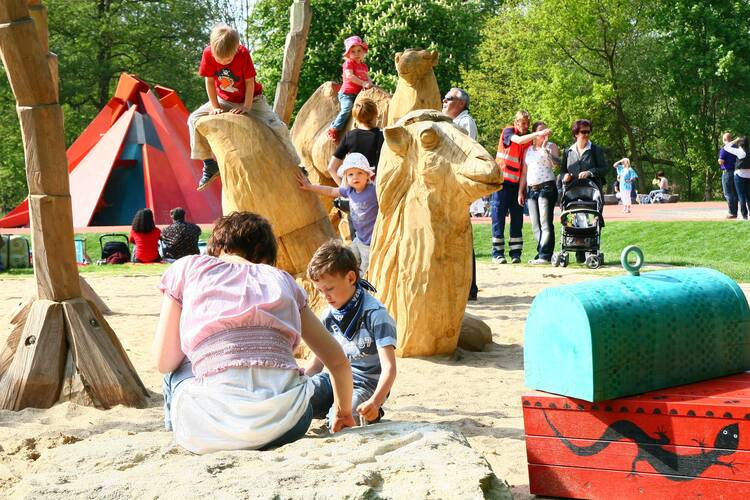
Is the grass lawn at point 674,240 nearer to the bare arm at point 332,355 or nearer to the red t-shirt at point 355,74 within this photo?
the red t-shirt at point 355,74

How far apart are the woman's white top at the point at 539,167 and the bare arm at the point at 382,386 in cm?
754

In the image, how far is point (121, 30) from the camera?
34750mm

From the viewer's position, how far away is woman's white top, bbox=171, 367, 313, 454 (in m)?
2.83

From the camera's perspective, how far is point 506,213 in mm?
10961

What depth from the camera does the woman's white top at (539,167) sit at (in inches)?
430

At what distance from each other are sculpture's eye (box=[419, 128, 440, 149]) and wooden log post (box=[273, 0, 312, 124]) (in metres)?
3.27

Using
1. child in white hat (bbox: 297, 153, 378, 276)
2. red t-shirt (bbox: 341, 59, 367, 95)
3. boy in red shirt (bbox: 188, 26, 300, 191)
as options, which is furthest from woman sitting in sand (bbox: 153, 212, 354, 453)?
red t-shirt (bbox: 341, 59, 367, 95)

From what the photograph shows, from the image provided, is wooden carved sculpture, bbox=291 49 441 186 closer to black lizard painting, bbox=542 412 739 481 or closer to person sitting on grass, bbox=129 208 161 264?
person sitting on grass, bbox=129 208 161 264

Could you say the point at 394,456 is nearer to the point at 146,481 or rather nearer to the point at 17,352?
the point at 146,481

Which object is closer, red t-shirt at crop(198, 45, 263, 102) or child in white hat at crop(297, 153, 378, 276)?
child in white hat at crop(297, 153, 378, 276)

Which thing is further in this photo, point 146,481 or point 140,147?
point 140,147

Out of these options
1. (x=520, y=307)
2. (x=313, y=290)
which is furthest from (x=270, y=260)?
(x=520, y=307)

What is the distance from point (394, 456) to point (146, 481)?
719 mm

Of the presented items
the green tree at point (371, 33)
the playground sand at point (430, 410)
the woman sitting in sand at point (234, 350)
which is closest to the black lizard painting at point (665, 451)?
the playground sand at point (430, 410)
